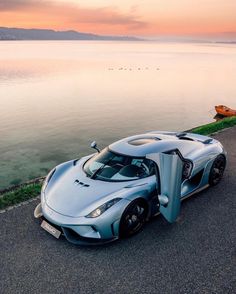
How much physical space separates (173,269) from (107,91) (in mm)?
39342

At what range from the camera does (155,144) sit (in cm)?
733

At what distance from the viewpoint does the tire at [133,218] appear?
6.11 m

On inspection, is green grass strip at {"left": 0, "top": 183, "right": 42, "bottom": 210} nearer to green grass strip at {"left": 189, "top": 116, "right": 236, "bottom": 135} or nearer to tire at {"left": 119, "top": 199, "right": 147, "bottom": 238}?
tire at {"left": 119, "top": 199, "right": 147, "bottom": 238}

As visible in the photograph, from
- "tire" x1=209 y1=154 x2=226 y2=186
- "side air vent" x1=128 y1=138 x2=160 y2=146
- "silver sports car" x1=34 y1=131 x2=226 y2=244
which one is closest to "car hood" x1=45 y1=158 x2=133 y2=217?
"silver sports car" x1=34 y1=131 x2=226 y2=244

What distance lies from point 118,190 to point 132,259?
1.25 m

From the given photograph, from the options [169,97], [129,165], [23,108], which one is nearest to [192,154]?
[129,165]

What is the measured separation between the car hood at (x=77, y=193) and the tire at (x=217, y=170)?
103 inches

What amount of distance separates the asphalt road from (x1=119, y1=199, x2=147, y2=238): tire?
0.53ft

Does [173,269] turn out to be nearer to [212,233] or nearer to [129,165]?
[212,233]

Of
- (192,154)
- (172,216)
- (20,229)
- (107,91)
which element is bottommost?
(107,91)

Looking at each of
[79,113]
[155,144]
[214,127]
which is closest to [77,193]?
[155,144]

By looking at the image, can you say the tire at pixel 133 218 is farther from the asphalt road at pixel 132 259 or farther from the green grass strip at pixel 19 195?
the green grass strip at pixel 19 195

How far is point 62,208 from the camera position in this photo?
20.2ft

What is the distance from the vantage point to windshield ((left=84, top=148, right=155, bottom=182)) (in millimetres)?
6637
